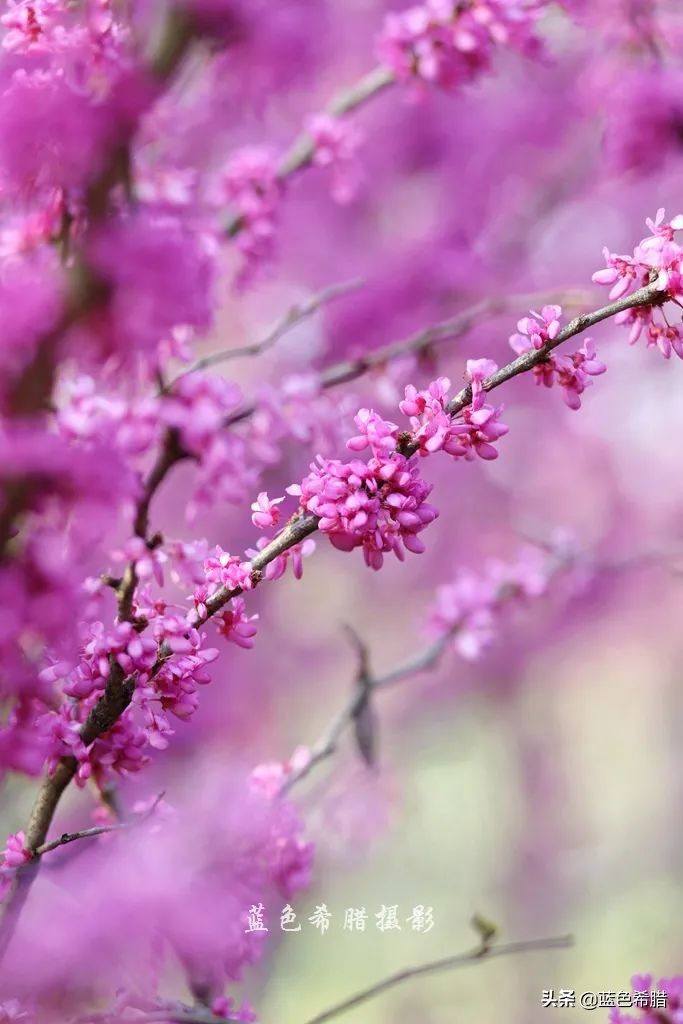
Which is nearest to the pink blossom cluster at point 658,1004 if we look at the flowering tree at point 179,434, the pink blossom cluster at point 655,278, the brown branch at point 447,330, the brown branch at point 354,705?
the flowering tree at point 179,434

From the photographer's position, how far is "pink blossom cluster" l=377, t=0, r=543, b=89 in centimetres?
152

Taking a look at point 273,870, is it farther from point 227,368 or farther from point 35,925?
point 227,368

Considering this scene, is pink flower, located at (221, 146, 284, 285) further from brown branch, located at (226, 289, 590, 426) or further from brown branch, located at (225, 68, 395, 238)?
brown branch, located at (226, 289, 590, 426)

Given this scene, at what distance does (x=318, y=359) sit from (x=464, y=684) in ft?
6.97

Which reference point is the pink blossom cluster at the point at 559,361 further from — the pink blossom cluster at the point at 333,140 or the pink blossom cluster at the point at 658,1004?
the pink blossom cluster at the point at 333,140

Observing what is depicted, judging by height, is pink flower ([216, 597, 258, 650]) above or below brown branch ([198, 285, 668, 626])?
below

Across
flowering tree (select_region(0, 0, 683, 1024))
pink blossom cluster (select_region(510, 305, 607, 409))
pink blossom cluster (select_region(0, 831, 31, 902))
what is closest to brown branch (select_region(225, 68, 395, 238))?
flowering tree (select_region(0, 0, 683, 1024))

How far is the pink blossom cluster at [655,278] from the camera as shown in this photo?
96 cm

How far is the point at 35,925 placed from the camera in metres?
1.17

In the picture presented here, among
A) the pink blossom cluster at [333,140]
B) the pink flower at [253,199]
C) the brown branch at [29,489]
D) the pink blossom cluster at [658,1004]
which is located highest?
the pink blossom cluster at [333,140]

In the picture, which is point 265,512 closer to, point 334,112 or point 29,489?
point 29,489

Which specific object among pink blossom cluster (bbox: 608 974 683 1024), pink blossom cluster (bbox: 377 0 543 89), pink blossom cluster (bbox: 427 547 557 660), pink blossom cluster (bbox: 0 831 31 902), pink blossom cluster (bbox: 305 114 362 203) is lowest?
pink blossom cluster (bbox: 608 974 683 1024)

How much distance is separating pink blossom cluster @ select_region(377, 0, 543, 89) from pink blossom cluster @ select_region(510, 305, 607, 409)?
A: 2.42ft

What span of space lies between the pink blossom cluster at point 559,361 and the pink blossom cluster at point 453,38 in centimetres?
74
